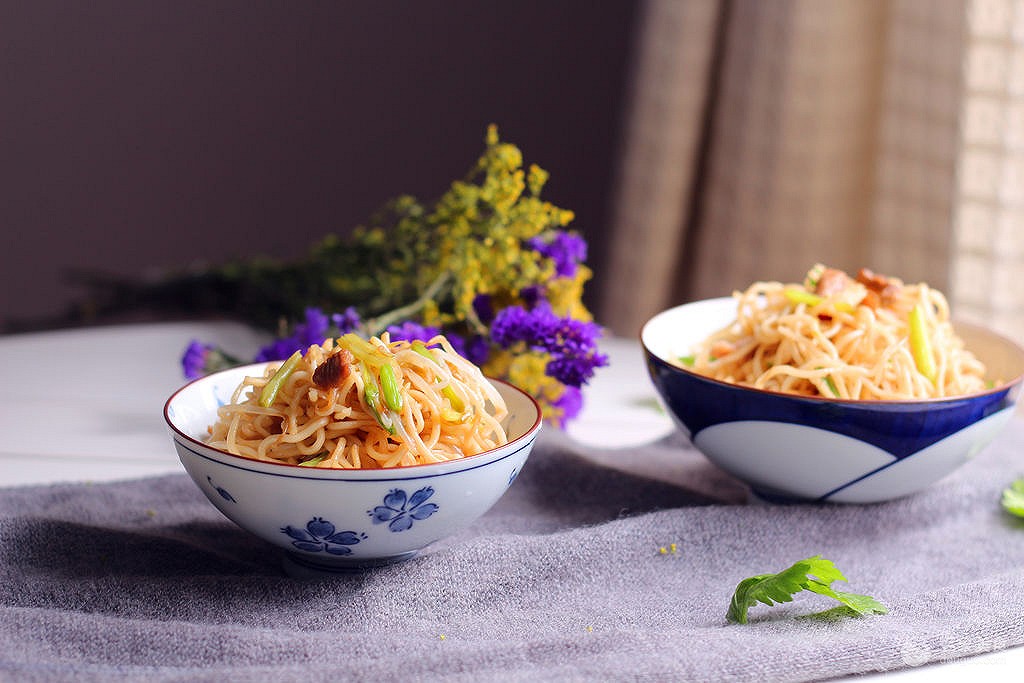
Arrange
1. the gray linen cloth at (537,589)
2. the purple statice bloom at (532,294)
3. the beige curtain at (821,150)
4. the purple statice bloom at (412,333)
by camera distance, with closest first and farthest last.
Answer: the gray linen cloth at (537,589)
the purple statice bloom at (412,333)
the purple statice bloom at (532,294)
the beige curtain at (821,150)

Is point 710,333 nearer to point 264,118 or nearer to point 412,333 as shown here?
point 412,333

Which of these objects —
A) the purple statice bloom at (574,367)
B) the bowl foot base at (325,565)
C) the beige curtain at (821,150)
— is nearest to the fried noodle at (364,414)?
the bowl foot base at (325,565)

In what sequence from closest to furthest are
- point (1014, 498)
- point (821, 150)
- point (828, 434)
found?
point (828, 434) → point (1014, 498) → point (821, 150)

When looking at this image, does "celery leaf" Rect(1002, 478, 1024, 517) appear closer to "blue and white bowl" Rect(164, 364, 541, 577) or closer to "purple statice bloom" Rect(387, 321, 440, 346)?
"blue and white bowl" Rect(164, 364, 541, 577)

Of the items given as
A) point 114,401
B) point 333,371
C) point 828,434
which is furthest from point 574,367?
point 114,401

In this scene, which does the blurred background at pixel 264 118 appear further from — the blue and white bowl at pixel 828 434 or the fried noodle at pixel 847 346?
the blue and white bowl at pixel 828 434

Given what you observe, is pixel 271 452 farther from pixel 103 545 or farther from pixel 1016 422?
pixel 1016 422

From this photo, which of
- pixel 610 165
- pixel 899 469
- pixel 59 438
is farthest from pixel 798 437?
pixel 610 165

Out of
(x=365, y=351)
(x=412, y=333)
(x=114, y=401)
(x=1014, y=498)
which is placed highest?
(x=365, y=351)
